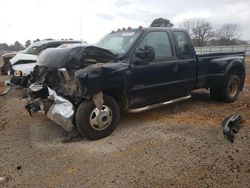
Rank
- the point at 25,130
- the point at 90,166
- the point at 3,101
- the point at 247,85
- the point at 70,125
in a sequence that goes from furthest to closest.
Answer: the point at 247,85 < the point at 3,101 < the point at 25,130 < the point at 70,125 < the point at 90,166

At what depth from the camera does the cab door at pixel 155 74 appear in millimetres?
5332

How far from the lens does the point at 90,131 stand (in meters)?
4.75

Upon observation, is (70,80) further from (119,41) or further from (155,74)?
(155,74)

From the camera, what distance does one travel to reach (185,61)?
6164 mm

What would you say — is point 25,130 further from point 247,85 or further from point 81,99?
point 247,85

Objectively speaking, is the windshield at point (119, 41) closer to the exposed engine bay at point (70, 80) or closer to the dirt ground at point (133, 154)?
the exposed engine bay at point (70, 80)

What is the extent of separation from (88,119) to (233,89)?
4287mm

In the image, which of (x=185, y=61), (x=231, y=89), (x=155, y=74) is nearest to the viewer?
(x=155, y=74)

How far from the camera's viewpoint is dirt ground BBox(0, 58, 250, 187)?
11.6ft

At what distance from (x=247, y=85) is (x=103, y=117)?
6815 millimetres

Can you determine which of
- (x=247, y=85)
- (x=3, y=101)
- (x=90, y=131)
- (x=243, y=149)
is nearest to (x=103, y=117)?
(x=90, y=131)

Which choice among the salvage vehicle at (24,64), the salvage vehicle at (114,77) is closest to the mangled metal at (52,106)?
the salvage vehicle at (114,77)

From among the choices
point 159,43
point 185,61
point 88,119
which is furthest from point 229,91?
point 88,119

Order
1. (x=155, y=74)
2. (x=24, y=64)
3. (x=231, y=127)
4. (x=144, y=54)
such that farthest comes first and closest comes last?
(x=24, y=64) < (x=155, y=74) < (x=144, y=54) < (x=231, y=127)
